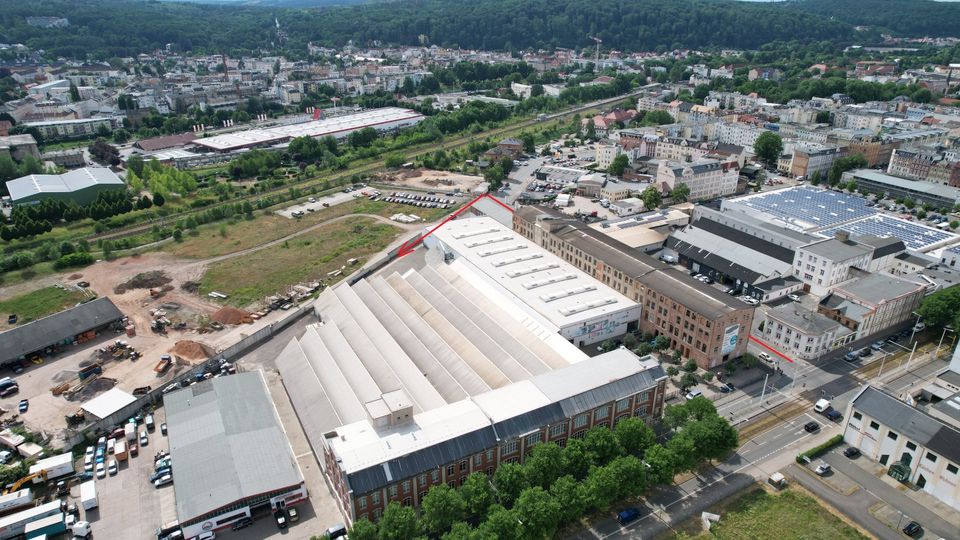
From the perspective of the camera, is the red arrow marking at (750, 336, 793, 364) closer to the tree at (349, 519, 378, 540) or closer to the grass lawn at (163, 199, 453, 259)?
the tree at (349, 519, 378, 540)

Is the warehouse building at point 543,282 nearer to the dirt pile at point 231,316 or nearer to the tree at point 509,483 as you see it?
the tree at point 509,483

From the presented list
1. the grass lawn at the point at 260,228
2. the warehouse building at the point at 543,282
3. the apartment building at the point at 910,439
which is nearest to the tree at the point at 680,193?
the warehouse building at the point at 543,282

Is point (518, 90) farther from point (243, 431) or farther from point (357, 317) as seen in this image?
point (243, 431)

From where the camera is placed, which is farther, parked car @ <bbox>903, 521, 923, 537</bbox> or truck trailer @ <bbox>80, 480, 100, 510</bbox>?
truck trailer @ <bbox>80, 480, 100, 510</bbox>

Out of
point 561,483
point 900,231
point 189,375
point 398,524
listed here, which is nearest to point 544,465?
point 561,483

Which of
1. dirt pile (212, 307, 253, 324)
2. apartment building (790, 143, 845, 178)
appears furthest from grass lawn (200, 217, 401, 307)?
apartment building (790, 143, 845, 178)

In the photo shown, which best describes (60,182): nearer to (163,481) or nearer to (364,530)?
(163,481)
